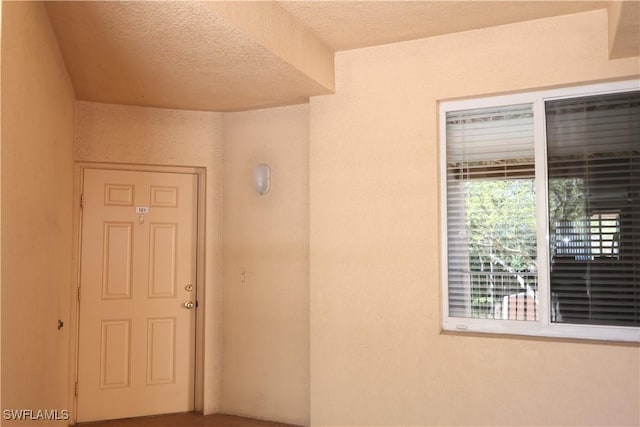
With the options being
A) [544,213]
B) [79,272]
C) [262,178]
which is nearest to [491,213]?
[544,213]

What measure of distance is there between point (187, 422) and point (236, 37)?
9.36 ft

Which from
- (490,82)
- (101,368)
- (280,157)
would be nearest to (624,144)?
(490,82)

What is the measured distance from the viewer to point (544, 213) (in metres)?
3.25

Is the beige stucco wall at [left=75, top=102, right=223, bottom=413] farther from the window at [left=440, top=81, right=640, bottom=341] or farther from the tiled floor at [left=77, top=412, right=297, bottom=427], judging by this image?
the window at [left=440, top=81, right=640, bottom=341]

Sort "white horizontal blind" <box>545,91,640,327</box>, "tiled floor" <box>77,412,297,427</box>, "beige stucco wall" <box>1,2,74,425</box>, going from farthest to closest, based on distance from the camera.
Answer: "tiled floor" <box>77,412,297,427</box> < "white horizontal blind" <box>545,91,640,327</box> < "beige stucco wall" <box>1,2,74,425</box>

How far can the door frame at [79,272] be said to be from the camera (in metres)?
4.11

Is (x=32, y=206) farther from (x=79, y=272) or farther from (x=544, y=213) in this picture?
(x=544, y=213)

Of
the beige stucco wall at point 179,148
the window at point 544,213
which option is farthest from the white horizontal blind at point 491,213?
the beige stucco wall at point 179,148

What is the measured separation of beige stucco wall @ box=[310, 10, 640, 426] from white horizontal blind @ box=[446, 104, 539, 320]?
0.15m

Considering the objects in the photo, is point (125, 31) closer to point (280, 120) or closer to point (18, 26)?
point (18, 26)

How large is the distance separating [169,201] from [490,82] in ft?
8.52

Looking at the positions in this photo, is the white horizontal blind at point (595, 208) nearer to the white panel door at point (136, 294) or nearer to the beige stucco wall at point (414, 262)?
the beige stucco wall at point (414, 262)

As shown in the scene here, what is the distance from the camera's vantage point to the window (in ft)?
10.2

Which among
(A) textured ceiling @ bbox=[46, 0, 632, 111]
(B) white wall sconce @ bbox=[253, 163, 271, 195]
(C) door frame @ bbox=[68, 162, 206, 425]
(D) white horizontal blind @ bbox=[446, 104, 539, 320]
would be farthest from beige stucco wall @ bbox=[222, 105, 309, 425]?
(D) white horizontal blind @ bbox=[446, 104, 539, 320]
